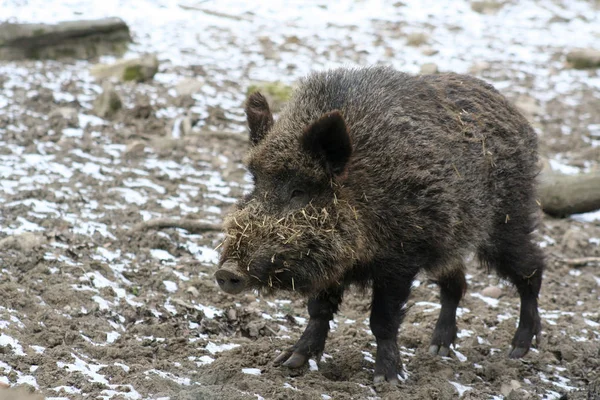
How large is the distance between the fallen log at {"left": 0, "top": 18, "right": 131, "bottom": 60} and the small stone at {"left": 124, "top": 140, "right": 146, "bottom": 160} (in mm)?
3653

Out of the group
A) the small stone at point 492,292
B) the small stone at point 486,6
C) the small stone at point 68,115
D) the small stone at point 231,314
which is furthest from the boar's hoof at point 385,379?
the small stone at point 486,6

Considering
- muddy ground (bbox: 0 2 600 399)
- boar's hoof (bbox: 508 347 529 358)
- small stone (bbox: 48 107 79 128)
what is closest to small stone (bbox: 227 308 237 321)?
muddy ground (bbox: 0 2 600 399)

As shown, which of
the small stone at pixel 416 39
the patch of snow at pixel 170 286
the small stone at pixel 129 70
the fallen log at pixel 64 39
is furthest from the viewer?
the small stone at pixel 416 39

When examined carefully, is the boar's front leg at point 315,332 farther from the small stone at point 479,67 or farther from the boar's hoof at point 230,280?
the small stone at point 479,67

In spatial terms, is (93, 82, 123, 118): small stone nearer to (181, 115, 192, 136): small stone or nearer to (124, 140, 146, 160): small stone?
(181, 115, 192, 136): small stone

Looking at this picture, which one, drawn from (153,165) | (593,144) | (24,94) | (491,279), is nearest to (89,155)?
(153,165)

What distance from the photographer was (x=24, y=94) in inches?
379

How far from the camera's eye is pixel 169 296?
5.52m

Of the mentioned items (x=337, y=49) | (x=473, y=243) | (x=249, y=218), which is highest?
(x=249, y=218)

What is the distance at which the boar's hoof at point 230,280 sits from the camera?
159 inches

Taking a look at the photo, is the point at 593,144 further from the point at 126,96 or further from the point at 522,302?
the point at 126,96

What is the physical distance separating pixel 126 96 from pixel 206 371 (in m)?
6.48

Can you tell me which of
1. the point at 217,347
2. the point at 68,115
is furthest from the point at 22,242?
the point at 68,115

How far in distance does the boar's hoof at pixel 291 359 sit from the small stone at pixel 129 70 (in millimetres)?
7026
